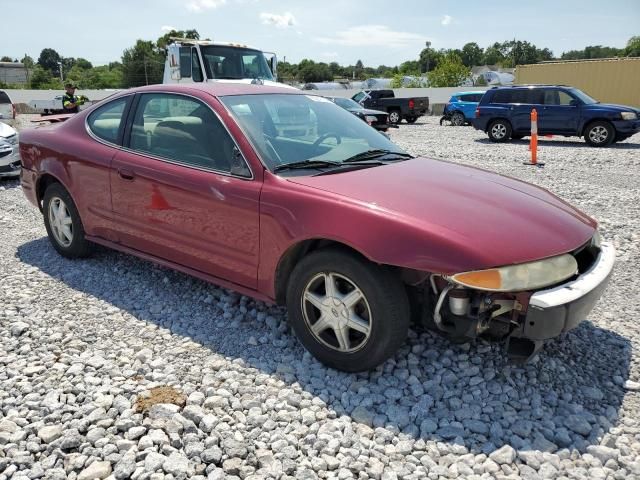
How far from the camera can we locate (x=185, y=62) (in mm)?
12602

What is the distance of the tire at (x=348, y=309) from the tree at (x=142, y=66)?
107 ft

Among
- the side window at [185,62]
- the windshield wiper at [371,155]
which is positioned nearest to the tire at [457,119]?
the side window at [185,62]

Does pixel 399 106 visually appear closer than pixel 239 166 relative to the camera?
No

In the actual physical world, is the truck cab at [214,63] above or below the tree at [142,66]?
below

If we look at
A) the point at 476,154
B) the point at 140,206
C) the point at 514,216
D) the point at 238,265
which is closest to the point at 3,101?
the point at 476,154

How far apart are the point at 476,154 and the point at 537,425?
10708 millimetres

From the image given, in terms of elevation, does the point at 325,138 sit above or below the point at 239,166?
above

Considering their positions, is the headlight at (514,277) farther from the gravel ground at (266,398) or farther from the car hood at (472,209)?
the gravel ground at (266,398)

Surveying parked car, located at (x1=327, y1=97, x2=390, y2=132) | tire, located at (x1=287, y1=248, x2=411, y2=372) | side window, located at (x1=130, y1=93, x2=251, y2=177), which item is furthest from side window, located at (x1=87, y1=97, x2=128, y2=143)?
parked car, located at (x1=327, y1=97, x2=390, y2=132)

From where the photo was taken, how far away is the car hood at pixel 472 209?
2.71 metres

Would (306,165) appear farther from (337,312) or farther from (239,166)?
(337,312)

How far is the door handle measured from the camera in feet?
13.2

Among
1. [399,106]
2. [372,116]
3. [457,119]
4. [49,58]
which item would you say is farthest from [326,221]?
[49,58]

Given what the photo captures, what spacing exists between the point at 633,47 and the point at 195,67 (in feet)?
316
